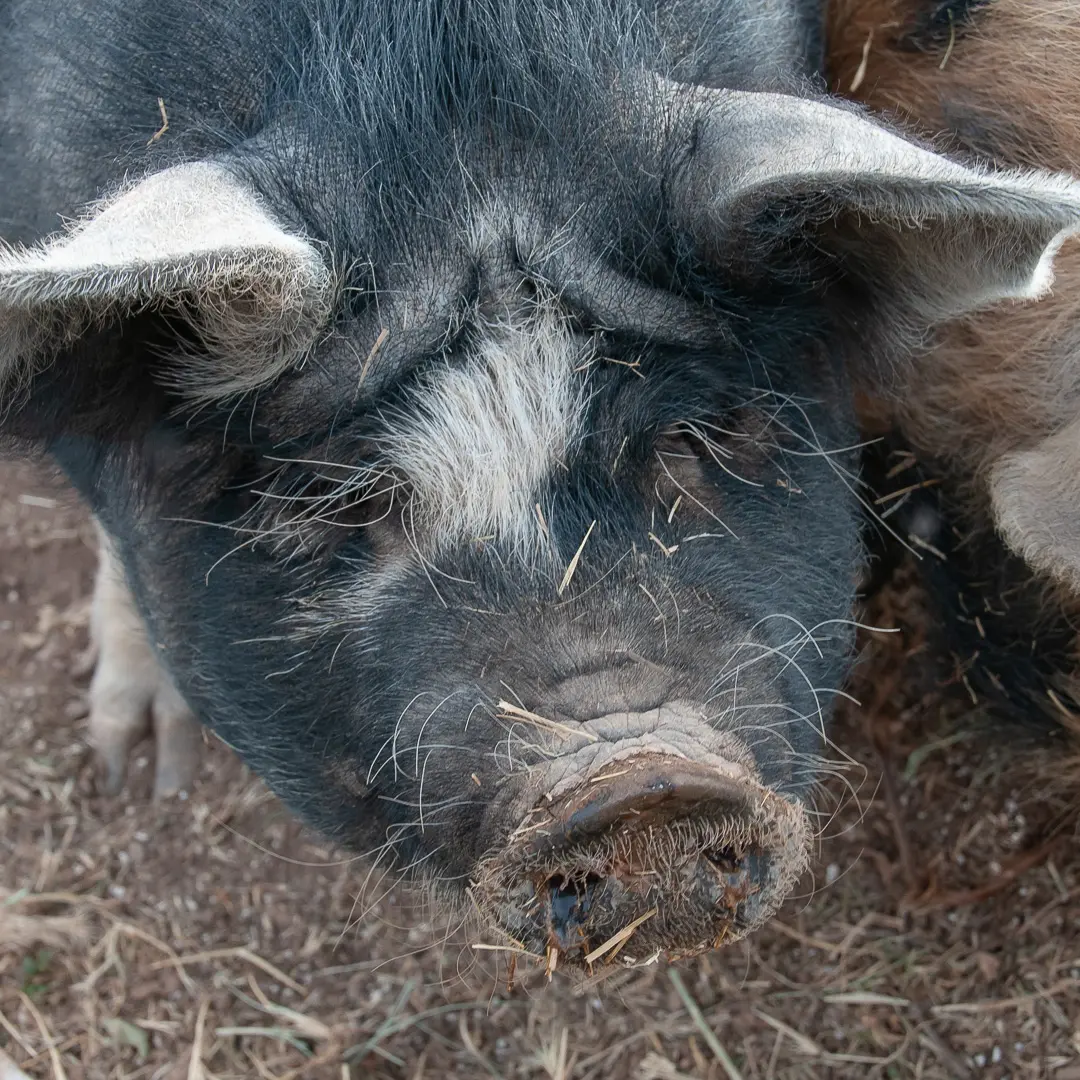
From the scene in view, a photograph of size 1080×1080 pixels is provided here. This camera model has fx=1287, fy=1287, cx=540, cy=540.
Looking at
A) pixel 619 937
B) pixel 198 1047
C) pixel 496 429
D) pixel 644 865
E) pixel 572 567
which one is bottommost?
pixel 198 1047

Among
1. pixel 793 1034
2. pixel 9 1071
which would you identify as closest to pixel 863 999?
pixel 793 1034

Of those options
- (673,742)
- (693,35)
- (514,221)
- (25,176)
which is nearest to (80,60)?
(25,176)

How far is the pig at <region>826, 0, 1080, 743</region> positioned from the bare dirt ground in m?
0.42

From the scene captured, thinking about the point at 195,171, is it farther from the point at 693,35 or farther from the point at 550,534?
the point at 693,35

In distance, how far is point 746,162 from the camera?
5.68 feet

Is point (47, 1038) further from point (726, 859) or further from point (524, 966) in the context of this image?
point (726, 859)

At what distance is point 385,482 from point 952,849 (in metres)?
1.89

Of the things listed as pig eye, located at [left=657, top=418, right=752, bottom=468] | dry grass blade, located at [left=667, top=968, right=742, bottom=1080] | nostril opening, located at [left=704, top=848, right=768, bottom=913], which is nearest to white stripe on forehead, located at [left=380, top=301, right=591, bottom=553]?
pig eye, located at [left=657, top=418, right=752, bottom=468]

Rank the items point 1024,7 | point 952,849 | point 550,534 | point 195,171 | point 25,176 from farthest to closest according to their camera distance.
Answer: point 952,849, point 1024,7, point 25,176, point 550,534, point 195,171

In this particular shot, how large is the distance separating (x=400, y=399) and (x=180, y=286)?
41 cm

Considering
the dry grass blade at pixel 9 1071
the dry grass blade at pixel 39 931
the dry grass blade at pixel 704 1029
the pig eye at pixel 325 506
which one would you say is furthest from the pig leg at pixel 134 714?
the pig eye at pixel 325 506

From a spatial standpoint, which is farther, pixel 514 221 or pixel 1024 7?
pixel 1024 7

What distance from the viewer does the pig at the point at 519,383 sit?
5.58 ft

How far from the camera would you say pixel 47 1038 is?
9.78 ft
